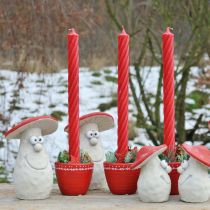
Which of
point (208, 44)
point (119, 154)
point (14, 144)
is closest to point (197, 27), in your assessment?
point (208, 44)

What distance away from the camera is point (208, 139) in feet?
12.7

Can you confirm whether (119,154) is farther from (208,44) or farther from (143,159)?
(208,44)

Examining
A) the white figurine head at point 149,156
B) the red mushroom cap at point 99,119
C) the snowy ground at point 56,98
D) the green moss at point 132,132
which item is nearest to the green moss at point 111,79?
the snowy ground at point 56,98

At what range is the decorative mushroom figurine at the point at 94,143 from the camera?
157 cm

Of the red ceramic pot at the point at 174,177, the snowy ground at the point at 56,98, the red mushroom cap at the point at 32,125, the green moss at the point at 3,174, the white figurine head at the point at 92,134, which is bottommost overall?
the green moss at the point at 3,174

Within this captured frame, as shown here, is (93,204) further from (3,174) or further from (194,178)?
(3,174)

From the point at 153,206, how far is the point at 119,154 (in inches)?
7.8

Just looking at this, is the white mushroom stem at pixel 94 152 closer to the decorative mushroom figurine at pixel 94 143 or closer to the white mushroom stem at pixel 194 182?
the decorative mushroom figurine at pixel 94 143

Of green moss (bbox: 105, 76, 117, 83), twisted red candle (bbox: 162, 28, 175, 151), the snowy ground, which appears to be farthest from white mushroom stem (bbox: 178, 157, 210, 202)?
green moss (bbox: 105, 76, 117, 83)

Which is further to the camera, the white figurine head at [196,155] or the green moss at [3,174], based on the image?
the green moss at [3,174]

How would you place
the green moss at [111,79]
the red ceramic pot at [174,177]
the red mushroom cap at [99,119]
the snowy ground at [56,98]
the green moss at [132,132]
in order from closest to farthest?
the red ceramic pot at [174,177] → the red mushroom cap at [99,119] → the snowy ground at [56,98] → the green moss at [132,132] → the green moss at [111,79]

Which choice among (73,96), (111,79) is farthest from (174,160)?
(111,79)

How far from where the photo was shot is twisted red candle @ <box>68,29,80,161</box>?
57.3 inches

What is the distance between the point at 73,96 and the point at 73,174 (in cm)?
19
